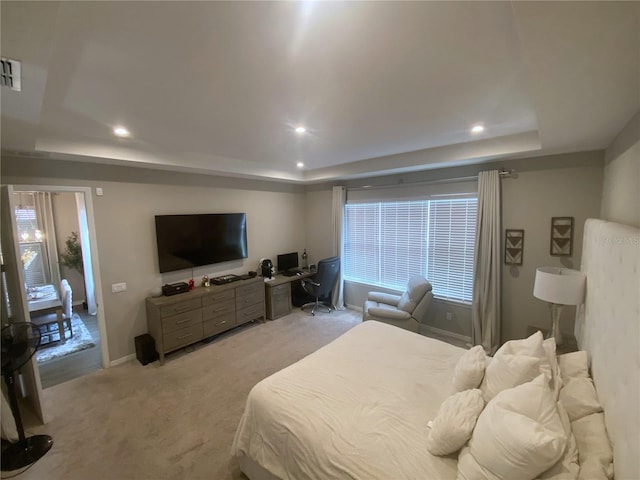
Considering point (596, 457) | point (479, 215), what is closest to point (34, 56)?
point (596, 457)

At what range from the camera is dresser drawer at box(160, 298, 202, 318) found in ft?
11.0

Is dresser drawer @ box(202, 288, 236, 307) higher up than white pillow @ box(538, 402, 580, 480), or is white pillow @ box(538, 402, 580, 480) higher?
white pillow @ box(538, 402, 580, 480)

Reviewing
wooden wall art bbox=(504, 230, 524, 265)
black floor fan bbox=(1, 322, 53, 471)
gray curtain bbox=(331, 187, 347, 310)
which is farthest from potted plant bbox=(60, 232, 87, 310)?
wooden wall art bbox=(504, 230, 524, 265)

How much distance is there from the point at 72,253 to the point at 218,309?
378 cm

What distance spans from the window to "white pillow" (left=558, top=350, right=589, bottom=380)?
2088mm

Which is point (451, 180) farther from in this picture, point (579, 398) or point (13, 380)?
point (13, 380)

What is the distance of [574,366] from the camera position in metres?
1.70

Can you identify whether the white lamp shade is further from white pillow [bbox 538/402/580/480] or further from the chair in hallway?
the chair in hallway

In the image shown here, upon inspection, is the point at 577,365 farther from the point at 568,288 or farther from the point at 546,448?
the point at 546,448

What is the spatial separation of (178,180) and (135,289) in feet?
5.30

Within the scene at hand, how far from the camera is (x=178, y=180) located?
387 cm

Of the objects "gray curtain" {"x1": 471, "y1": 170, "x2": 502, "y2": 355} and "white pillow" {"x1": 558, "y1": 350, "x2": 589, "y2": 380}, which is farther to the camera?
"gray curtain" {"x1": 471, "y1": 170, "x2": 502, "y2": 355}

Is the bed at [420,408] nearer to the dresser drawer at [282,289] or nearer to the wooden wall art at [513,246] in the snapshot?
the wooden wall art at [513,246]

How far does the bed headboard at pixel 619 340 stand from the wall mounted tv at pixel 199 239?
431cm
